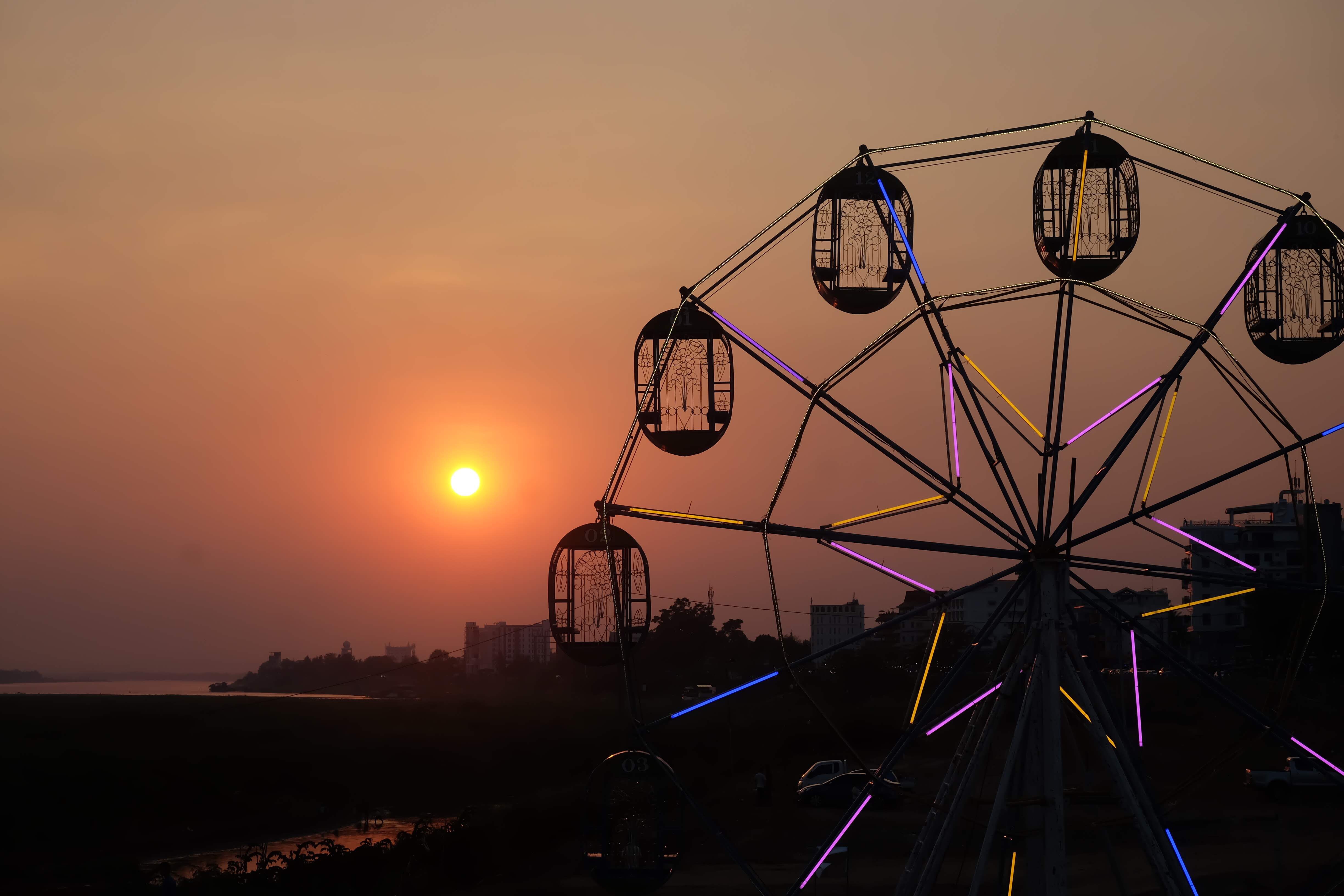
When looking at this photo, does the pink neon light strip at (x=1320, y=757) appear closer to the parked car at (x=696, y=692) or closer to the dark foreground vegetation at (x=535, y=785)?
the dark foreground vegetation at (x=535, y=785)

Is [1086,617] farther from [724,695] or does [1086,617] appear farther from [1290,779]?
[1290,779]

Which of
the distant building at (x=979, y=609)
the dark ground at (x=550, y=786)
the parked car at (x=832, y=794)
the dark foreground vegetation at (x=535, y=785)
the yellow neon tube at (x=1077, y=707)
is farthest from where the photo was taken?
the distant building at (x=979, y=609)

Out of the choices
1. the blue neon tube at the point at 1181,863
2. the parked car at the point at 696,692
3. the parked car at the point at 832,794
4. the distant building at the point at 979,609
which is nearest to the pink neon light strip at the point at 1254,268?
the blue neon tube at the point at 1181,863

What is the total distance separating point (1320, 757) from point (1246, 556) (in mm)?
23916

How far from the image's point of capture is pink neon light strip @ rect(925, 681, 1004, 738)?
15836 mm

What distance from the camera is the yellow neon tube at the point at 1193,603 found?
15724 millimetres

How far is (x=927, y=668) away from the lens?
14711mm

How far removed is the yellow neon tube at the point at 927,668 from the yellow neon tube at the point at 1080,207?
550 cm

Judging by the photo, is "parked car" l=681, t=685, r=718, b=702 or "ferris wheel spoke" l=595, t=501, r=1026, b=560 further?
"parked car" l=681, t=685, r=718, b=702

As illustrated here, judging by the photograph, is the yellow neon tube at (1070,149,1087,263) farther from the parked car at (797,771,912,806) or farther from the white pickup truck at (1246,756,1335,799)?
the white pickup truck at (1246,756,1335,799)

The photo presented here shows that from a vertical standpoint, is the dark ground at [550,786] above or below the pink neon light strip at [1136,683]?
below

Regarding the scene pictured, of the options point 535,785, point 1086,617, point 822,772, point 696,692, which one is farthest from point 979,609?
point 1086,617

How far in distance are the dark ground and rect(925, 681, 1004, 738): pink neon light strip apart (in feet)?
3.03

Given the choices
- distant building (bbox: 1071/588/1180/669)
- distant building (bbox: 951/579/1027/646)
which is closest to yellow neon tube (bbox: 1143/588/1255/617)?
distant building (bbox: 1071/588/1180/669)
